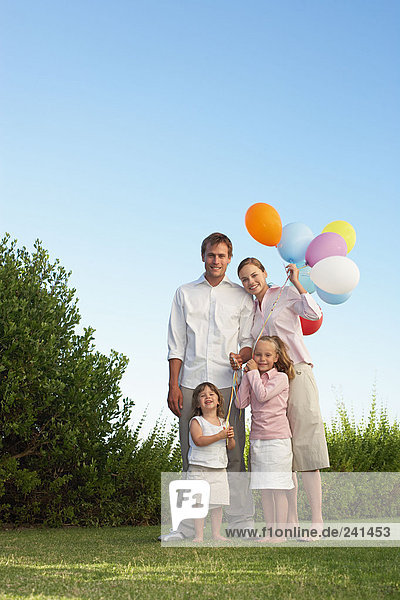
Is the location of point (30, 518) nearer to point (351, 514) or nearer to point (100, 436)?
point (100, 436)

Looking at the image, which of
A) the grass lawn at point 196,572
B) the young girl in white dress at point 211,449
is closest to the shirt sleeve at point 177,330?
the young girl in white dress at point 211,449

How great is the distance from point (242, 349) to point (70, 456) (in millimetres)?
2577

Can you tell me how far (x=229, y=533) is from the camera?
181 inches

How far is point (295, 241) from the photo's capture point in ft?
16.8

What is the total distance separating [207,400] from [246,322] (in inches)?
27.5

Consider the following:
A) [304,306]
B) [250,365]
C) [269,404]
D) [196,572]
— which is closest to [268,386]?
[269,404]

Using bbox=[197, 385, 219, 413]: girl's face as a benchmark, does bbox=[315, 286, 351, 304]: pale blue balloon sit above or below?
above

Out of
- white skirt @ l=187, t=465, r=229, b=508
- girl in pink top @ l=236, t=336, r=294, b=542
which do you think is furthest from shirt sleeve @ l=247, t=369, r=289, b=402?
white skirt @ l=187, t=465, r=229, b=508

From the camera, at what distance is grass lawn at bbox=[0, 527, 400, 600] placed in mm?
2533

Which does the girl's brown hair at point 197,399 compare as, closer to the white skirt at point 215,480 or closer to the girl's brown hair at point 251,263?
the white skirt at point 215,480

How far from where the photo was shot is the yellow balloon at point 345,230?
5.23m

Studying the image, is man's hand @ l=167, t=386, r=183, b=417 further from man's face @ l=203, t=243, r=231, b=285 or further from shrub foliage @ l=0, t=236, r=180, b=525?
shrub foliage @ l=0, t=236, r=180, b=525

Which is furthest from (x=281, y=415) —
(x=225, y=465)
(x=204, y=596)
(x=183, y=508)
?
(x=204, y=596)

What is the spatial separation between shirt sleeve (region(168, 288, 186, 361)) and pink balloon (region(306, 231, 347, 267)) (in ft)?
3.36
